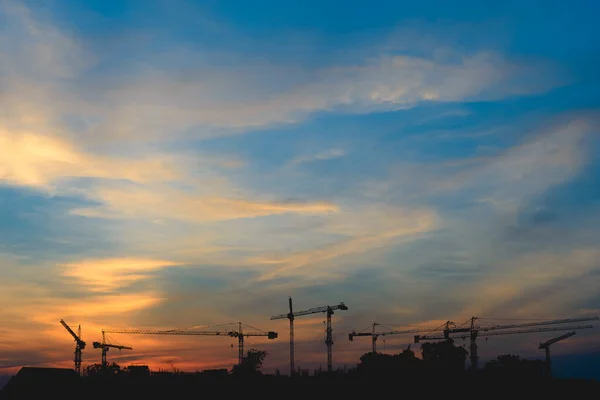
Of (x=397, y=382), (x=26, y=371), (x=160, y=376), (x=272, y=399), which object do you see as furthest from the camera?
(x=160, y=376)

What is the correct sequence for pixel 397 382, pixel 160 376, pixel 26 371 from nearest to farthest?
pixel 26 371 < pixel 397 382 < pixel 160 376

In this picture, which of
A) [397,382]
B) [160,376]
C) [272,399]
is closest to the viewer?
[272,399]

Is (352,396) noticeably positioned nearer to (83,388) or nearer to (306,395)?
(306,395)

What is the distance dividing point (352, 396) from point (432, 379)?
2565 cm

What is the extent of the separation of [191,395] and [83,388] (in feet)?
69.9

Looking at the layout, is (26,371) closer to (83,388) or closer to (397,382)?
(83,388)

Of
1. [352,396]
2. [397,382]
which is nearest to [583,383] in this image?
[397,382]

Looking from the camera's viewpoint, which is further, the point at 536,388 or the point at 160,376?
the point at 160,376

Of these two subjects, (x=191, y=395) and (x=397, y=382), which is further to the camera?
(x=397, y=382)

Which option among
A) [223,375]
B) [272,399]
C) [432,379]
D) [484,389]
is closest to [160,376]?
[223,375]

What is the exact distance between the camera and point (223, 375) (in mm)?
168375

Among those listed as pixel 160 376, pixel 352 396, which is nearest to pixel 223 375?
pixel 160 376

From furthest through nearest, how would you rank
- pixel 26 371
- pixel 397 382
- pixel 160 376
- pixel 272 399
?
pixel 160 376 → pixel 397 382 → pixel 272 399 → pixel 26 371

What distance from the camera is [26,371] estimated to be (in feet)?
412
